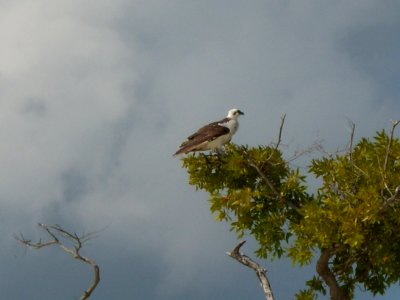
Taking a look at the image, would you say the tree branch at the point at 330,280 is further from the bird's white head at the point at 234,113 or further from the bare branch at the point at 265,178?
the bird's white head at the point at 234,113

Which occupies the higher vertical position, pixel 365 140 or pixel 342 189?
pixel 365 140

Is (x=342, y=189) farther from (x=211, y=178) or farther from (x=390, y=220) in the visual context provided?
(x=211, y=178)

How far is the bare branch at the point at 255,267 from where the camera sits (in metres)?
19.7

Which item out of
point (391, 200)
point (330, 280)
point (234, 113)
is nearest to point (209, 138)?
point (234, 113)

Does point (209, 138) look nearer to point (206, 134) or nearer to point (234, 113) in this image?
point (206, 134)

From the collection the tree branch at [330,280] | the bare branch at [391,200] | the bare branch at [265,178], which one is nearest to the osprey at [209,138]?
the bare branch at [265,178]

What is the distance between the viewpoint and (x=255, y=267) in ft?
65.4

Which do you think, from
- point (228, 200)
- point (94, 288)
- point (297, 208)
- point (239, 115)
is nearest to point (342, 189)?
point (297, 208)

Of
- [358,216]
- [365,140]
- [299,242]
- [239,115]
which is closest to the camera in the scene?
[358,216]

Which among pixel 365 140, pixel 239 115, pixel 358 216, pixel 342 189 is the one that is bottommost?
pixel 358 216

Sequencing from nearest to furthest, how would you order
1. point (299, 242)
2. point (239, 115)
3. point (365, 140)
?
point (299, 242), point (365, 140), point (239, 115)

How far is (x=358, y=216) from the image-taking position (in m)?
17.0

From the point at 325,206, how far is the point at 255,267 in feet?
9.15

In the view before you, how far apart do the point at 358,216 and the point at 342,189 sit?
148cm
